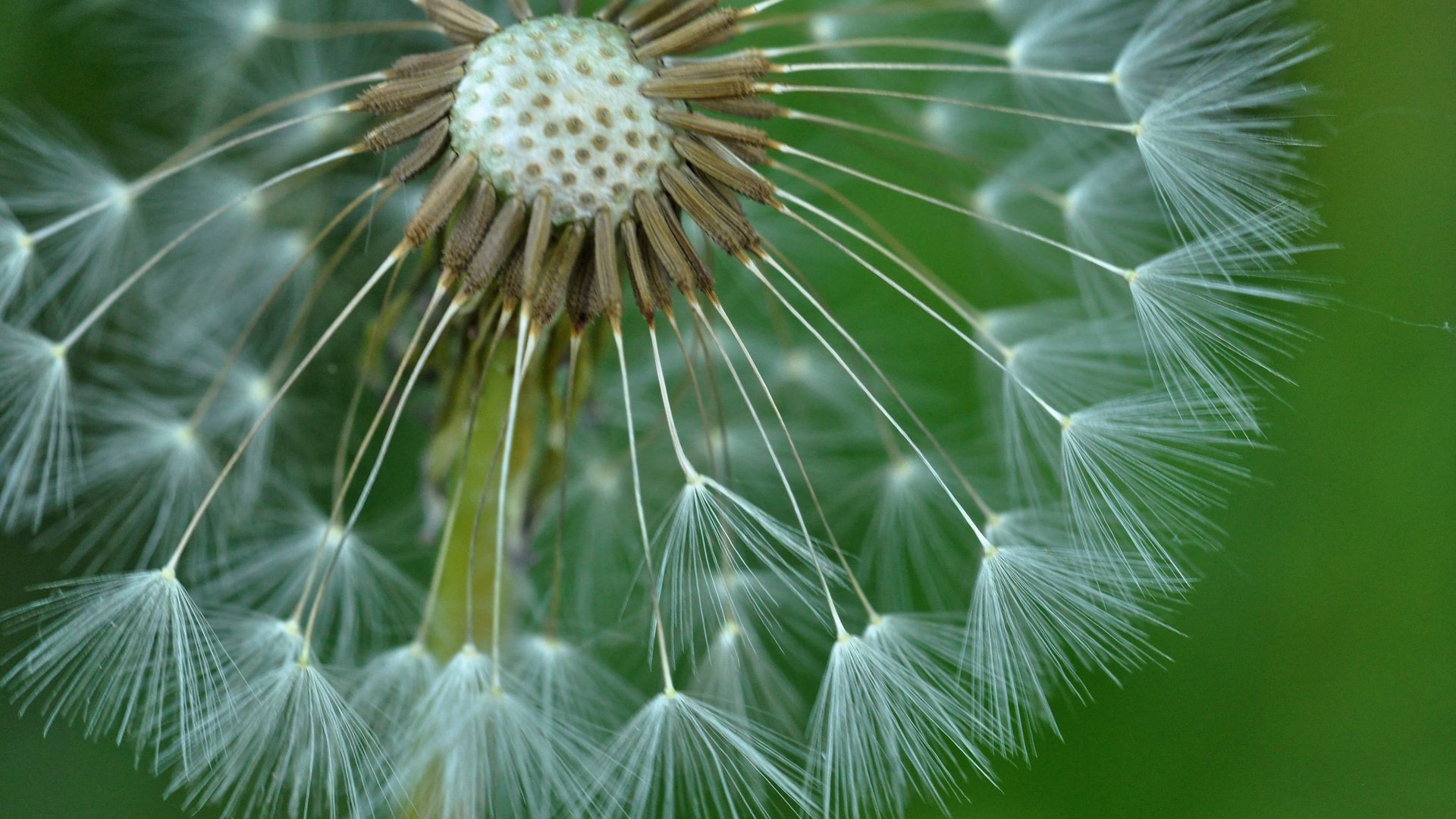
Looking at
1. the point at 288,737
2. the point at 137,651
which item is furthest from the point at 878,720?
the point at 137,651

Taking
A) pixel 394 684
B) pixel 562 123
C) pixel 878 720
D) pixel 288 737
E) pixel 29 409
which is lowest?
pixel 878 720

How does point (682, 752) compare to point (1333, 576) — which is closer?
point (682, 752)

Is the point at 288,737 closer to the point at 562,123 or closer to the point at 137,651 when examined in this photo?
the point at 137,651

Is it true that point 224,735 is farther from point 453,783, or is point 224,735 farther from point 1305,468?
point 1305,468

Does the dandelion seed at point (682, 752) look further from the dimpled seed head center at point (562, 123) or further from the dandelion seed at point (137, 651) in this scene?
the dimpled seed head center at point (562, 123)

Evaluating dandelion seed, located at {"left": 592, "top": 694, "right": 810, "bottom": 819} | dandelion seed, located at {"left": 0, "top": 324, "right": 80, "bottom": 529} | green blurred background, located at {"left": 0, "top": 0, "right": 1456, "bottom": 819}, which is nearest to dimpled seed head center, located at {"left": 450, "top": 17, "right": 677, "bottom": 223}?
dandelion seed, located at {"left": 592, "top": 694, "right": 810, "bottom": 819}

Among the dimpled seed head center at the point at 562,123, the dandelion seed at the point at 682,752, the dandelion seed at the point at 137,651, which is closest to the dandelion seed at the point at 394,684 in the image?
the dandelion seed at the point at 137,651
